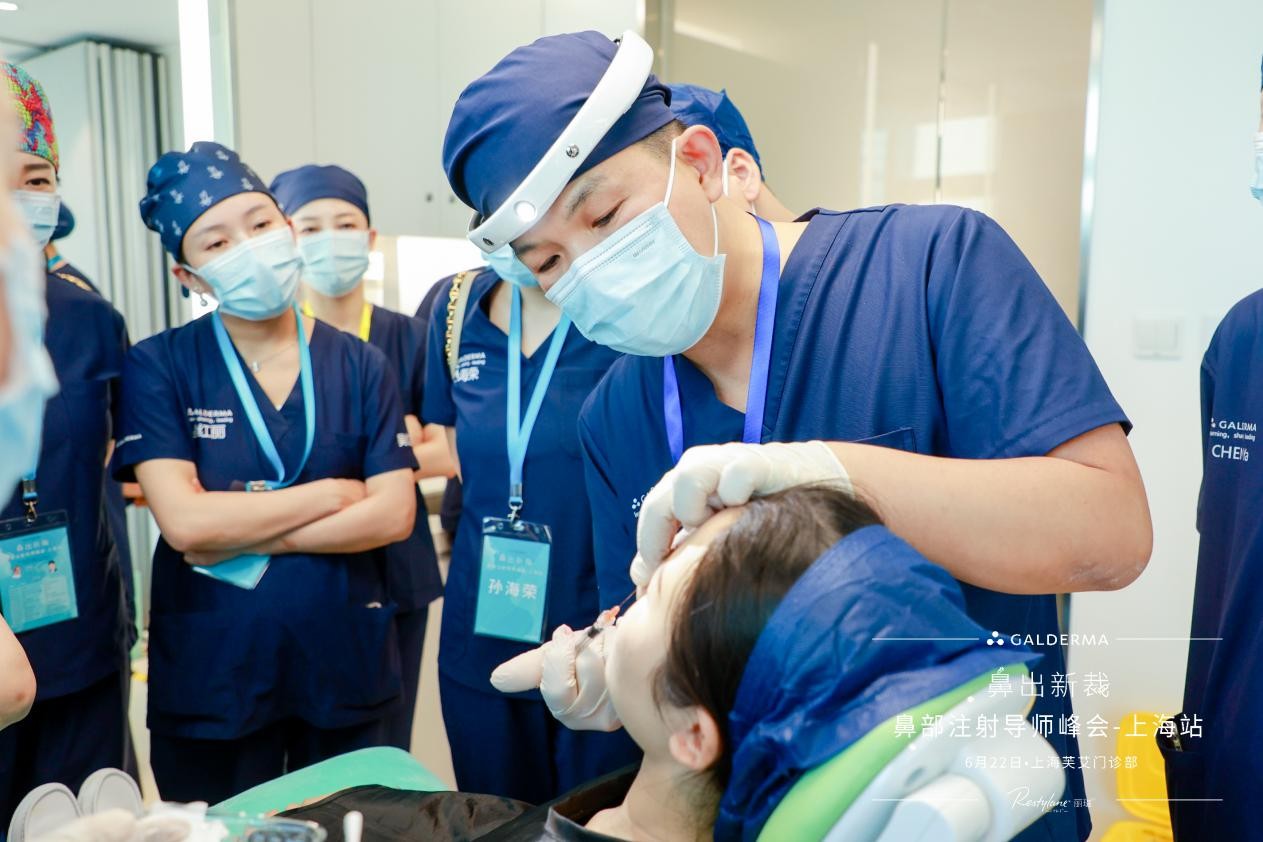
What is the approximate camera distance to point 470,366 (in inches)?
78.9

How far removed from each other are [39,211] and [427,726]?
2.11 metres

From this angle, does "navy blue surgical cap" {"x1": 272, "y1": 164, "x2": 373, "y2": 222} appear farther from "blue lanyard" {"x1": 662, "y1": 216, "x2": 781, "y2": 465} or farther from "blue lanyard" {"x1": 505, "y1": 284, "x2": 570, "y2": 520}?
"blue lanyard" {"x1": 662, "y1": 216, "x2": 781, "y2": 465}

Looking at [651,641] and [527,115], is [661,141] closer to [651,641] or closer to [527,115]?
[527,115]

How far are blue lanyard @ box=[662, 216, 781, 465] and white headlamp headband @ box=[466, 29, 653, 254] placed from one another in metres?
0.27

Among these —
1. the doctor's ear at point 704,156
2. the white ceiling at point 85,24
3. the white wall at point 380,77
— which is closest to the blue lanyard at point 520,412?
the doctor's ear at point 704,156

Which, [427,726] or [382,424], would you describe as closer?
[382,424]

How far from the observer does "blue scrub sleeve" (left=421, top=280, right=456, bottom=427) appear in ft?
7.26

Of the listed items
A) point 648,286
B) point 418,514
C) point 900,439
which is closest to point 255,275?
point 418,514

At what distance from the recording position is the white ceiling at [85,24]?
3.17m

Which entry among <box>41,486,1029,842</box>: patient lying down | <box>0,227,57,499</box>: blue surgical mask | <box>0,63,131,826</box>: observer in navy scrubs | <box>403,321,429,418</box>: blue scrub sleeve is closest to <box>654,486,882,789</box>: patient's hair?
<box>41,486,1029,842</box>: patient lying down

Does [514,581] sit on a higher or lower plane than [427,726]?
higher

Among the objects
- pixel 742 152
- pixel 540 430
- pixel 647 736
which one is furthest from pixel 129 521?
pixel 647 736

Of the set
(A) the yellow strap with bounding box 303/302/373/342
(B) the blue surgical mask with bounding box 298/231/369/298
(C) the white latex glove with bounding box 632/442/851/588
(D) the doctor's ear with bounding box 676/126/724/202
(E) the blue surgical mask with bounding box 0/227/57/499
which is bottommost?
(C) the white latex glove with bounding box 632/442/851/588

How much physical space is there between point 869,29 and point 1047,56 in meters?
0.64
